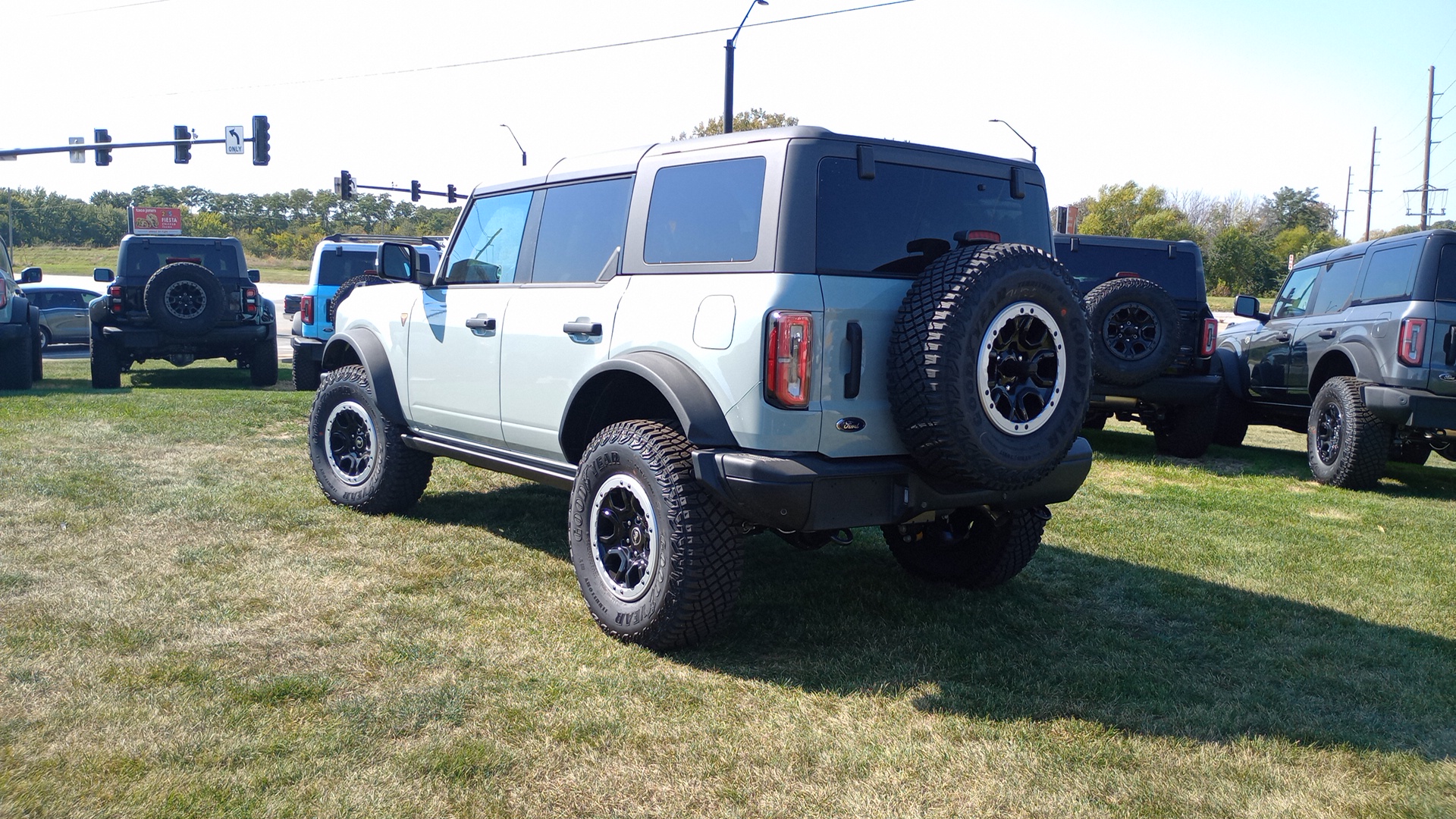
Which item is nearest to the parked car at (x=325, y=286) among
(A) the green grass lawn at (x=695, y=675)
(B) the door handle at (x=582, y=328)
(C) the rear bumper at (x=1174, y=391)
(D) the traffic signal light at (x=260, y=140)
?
(A) the green grass lawn at (x=695, y=675)

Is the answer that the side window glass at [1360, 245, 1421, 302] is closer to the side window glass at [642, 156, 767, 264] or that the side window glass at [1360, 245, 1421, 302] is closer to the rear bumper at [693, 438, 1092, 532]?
the rear bumper at [693, 438, 1092, 532]

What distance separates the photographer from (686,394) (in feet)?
13.5

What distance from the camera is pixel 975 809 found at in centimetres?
306

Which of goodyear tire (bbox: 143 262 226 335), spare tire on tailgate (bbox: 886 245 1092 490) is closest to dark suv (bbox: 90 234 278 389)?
goodyear tire (bbox: 143 262 226 335)

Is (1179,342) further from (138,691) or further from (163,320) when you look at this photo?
(163,320)

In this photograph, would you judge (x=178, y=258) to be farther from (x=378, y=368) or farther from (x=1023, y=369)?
(x=1023, y=369)

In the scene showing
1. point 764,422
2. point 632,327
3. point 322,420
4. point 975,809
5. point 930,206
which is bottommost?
point 975,809

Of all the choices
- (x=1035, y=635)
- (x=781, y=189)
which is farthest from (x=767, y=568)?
(x=781, y=189)

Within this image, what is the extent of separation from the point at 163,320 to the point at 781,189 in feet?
37.7

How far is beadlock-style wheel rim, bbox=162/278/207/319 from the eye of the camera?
1313 cm

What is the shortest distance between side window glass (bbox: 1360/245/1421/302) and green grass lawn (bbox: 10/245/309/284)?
51610 mm

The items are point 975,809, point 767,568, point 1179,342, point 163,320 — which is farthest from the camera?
point 163,320

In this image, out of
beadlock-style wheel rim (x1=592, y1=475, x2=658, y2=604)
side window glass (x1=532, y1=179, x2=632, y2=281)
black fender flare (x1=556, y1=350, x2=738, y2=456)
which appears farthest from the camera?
side window glass (x1=532, y1=179, x2=632, y2=281)

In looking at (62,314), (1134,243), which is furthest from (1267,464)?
(62,314)
